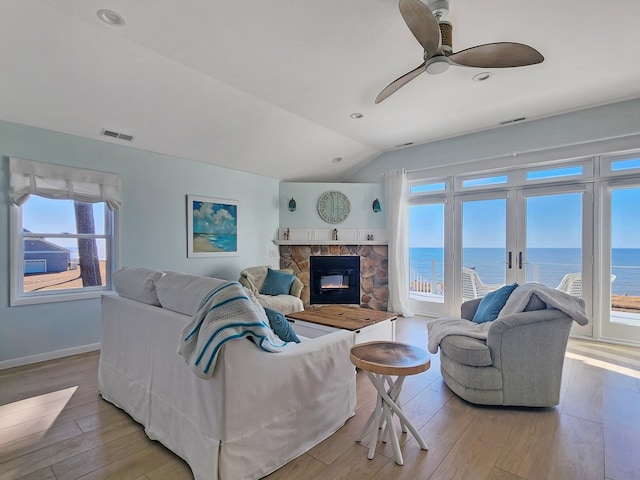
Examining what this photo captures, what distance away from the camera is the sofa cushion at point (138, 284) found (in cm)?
223

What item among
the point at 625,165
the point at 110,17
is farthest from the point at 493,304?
the point at 110,17

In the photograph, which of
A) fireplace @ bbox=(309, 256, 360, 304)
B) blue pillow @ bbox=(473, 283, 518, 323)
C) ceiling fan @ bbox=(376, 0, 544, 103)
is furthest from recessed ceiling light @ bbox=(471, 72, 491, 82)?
fireplace @ bbox=(309, 256, 360, 304)

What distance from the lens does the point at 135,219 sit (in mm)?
4020

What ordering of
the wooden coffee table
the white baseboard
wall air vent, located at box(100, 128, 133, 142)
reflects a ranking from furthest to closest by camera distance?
wall air vent, located at box(100, 128, 133, 142) < the white baseboard < the wooden coffee table

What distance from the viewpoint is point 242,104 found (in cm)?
374

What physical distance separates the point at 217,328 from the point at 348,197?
459cm

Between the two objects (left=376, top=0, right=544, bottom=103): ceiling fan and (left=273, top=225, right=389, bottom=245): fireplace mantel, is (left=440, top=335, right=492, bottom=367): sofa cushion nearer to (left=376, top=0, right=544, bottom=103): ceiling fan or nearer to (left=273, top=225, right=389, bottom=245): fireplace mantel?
(left=376, top=0, right=544, bottom=103): ceiling fan

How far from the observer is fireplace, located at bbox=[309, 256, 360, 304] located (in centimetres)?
569

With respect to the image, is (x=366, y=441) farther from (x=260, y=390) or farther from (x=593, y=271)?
(x=593, y=271)

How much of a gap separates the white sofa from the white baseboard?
1.41 metres

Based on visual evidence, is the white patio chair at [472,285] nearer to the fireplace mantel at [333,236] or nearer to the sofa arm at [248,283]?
the fireplace mantel at [333,236]

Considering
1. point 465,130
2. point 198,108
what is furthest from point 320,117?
point 465,130

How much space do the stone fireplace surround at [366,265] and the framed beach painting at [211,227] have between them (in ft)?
3.73

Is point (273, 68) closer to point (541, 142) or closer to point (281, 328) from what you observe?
point (281, 328)
